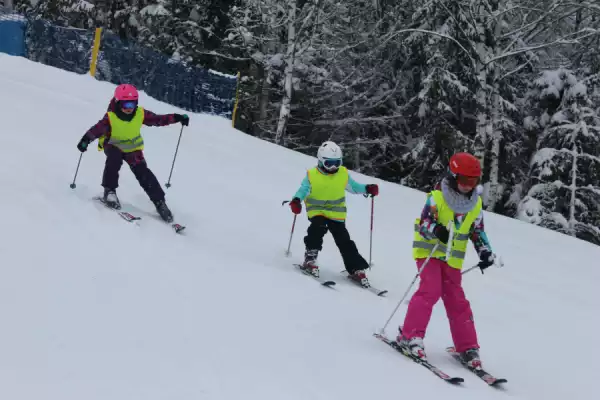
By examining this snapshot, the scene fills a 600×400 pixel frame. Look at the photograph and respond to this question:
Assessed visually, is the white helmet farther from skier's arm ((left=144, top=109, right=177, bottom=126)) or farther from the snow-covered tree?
the snow-covered tree

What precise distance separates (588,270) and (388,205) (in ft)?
11.8

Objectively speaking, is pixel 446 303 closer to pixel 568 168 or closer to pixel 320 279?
pixel 320 279

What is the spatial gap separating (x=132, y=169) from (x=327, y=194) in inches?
90.5

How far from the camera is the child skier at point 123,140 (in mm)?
7375

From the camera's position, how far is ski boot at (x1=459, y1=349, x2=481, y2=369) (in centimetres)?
503

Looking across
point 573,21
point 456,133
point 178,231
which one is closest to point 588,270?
point 178,231

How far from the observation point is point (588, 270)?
33.2 feet

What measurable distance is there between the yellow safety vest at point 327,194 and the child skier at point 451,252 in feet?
6.23

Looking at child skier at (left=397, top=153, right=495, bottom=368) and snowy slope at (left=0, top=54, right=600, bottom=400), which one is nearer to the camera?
snowy slope at (left=0, top=54, right=600, bottom=400)

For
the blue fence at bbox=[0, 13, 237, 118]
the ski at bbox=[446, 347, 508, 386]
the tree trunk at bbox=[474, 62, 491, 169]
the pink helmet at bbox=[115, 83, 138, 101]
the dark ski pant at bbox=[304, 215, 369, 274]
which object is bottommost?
the ski at bbox=[446, 347, 508, 386]

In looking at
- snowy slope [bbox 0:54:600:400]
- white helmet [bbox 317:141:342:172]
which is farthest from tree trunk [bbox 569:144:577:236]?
white helmet [bbox 317:141:342:172]

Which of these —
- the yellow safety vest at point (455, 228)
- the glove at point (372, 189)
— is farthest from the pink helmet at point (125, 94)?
the yellow safety vest at point (455, 228)

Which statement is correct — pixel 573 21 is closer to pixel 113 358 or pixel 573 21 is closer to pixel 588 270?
pixel 588 270

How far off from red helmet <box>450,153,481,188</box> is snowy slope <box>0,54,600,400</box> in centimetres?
139
